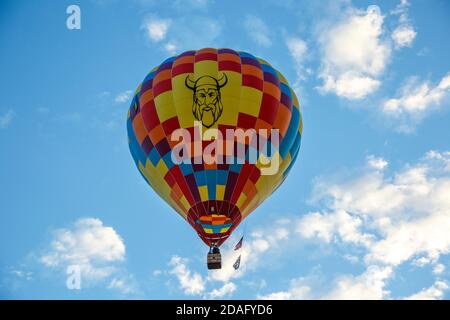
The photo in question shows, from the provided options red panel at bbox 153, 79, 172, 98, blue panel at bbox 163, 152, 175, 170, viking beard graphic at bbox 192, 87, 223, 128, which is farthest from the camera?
red panel at bbox 153, 79, 172, 98

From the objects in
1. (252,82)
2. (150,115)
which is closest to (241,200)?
(252,82)

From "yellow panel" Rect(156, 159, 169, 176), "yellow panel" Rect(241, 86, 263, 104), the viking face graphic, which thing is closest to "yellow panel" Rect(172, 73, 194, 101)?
the viking face graphic

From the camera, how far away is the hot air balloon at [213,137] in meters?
11.5

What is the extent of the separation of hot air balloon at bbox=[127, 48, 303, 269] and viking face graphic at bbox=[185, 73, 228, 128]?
0.03m

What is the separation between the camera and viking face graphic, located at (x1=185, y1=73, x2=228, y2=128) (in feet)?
38.1

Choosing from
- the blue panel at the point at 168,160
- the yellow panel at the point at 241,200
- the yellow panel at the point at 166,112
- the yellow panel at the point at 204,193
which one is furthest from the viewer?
the yellow panel at the point at 166,112

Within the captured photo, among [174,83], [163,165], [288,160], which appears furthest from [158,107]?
[288,160]

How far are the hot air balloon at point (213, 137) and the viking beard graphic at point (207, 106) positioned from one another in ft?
0.08

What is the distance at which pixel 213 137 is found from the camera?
11492mm

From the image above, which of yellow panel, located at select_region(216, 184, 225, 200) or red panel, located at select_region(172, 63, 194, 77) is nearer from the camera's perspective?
yellow panel, located at select_region(216, 184, 225, 200)

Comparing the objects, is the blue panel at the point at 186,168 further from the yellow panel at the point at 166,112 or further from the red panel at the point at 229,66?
the red panel at the point at 229,66

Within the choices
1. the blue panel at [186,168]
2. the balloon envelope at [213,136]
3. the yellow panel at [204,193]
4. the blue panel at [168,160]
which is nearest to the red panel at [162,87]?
the balloon envelope at [213,136]

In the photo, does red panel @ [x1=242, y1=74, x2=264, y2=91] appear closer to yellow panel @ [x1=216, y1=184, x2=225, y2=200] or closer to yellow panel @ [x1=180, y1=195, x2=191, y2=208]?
yellow panel @ [x1=216, y1=184, x2=225, y2=200]

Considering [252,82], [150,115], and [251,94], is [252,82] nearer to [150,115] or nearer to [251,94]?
[251,94]
